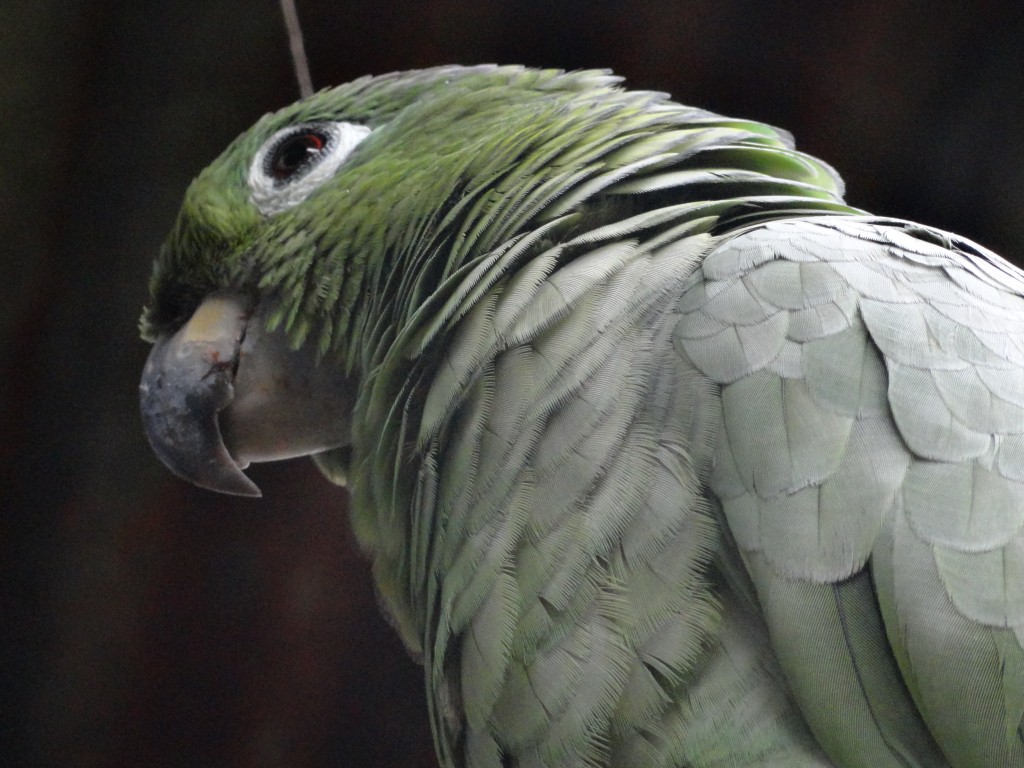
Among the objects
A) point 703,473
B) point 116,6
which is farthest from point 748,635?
point 116,6

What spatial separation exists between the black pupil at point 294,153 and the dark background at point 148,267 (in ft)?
0.67

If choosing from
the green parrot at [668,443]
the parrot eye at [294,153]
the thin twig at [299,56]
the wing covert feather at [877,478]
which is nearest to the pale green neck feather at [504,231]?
the green parrot at [668,443]

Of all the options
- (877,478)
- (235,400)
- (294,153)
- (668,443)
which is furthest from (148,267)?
(877,478)

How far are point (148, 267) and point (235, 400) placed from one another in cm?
45

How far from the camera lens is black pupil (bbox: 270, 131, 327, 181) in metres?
1.18

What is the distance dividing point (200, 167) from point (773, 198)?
90 cm

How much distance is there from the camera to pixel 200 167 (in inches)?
54.7

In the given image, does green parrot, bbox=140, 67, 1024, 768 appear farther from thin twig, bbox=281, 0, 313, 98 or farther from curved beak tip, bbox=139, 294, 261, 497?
thin twig, bbox=281, 0, 313, 98

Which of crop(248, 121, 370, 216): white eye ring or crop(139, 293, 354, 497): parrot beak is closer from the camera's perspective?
crop(139, 293, 354, 497): parrot beak

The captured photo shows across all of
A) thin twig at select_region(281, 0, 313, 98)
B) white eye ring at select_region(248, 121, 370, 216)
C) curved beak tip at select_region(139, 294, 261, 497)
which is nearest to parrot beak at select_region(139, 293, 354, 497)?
curved beak tip at select_region(139, 294, 261, 497)

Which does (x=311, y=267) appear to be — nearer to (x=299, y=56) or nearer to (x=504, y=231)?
(x=504, y=231)

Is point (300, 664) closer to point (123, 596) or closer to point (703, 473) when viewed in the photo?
point (123, 596)

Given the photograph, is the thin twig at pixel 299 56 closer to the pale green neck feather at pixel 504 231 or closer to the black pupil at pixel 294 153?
the black pupil at pixel 294 153

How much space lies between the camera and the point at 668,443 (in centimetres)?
69
